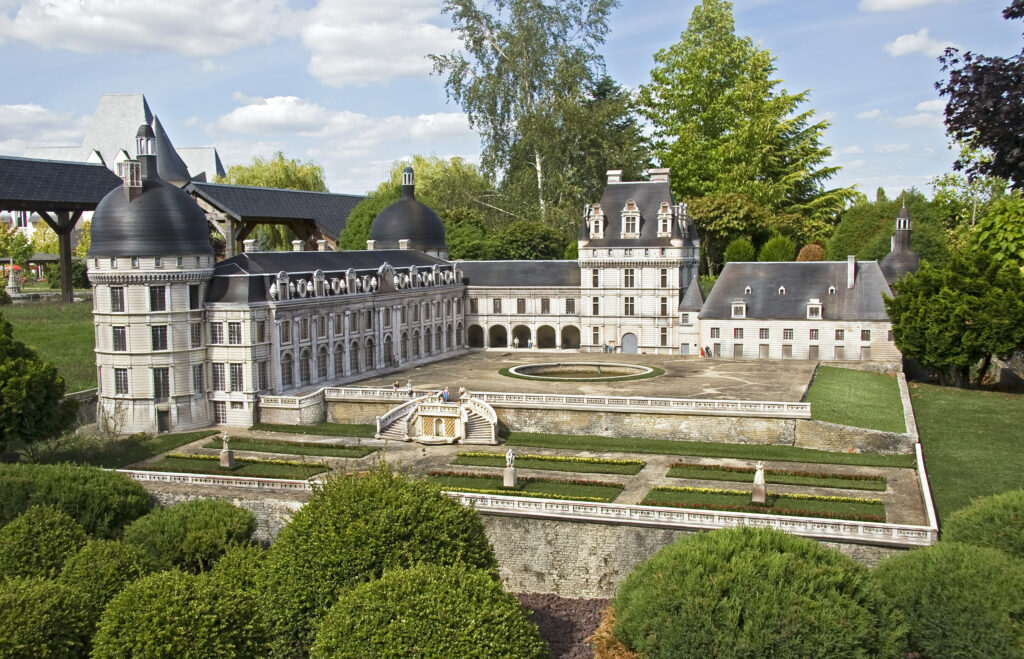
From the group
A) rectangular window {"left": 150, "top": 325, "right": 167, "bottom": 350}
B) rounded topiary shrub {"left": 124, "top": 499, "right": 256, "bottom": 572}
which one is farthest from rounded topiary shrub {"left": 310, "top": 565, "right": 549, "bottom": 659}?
rectangular window {"left": 150, "top": 325, "right": 167, "bottom": 350}

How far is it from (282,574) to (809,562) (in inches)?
536

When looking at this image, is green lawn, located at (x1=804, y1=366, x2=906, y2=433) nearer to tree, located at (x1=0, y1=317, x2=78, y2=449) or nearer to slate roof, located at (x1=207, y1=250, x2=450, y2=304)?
Answer: slate roof, located at (x1=207, y1=250, x2=450, y2=304)

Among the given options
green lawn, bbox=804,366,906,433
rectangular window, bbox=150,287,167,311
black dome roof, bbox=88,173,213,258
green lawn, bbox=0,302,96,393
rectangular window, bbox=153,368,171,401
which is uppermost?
black dome roof, bbox=88,173,213,258

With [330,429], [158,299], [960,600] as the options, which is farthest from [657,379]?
[960,600]

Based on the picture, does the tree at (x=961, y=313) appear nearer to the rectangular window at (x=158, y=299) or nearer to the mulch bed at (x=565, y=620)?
the mulch bed at (x=565, y=620)

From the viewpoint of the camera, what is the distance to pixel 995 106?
2205 centimetres

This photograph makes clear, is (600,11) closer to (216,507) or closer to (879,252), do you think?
(879,252)

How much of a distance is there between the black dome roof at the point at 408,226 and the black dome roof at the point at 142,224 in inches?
1036

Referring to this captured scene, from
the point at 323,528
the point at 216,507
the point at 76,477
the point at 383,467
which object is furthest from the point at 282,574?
the point at 76,477

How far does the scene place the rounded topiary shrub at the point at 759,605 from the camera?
23.0m

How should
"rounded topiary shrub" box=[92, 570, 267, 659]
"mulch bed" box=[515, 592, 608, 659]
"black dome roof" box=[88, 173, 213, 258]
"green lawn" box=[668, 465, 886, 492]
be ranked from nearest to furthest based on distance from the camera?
"rounded topiary shrub" box=[92, 570, 267, 659], "mulch bed" box=[515, 592, 608, 659], "green lawn" box=[668, 465, 886, 492], "black dome roof" box=[88, 173, 213, 258]

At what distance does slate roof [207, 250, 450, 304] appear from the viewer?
50219mm

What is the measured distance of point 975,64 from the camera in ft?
74.2

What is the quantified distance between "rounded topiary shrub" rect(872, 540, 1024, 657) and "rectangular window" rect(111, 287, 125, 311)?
37.9m
